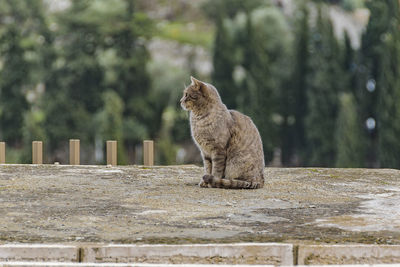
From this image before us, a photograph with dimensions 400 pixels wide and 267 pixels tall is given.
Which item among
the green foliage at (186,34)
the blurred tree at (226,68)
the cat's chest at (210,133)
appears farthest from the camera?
the green foliage at (186,34)

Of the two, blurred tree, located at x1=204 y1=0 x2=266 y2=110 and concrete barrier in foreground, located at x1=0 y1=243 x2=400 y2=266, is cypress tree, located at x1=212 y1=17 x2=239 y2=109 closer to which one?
blurred tree, located at x1=204 y1=0 x2=266 y2=110

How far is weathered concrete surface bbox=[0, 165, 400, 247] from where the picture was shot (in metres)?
4.19

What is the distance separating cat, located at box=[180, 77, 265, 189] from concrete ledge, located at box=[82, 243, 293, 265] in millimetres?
2284

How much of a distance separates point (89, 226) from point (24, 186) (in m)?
2.03

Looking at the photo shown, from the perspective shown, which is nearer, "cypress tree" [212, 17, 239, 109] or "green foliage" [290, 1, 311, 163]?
"green foliage" [290, 1, 311, 163]

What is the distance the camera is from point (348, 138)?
2302 centimetres

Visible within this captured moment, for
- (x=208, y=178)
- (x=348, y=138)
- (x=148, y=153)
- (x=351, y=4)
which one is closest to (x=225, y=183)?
(x=208, y=178)

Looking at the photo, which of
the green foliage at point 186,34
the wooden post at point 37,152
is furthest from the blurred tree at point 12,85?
the wooden post at point 37,152

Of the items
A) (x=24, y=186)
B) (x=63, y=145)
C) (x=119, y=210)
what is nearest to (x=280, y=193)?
(x=119, y=210)

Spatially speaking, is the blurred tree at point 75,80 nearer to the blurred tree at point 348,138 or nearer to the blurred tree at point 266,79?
the blurred tree at point 266,79

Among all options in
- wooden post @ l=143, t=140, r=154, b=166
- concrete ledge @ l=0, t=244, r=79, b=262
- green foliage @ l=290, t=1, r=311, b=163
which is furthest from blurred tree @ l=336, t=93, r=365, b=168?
concrete ledge @ l=0, t=244, r=79, b=262

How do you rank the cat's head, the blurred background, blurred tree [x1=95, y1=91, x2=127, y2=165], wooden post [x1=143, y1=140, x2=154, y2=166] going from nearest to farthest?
the cat's head, wooden post [x1=143, y1=140, x2=154, y2=166], blurred tree [x1=95, y1=91, x2=127, y2=165], the blurred background

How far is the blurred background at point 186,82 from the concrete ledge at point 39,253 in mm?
18719

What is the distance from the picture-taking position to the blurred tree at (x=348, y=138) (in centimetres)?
2283
